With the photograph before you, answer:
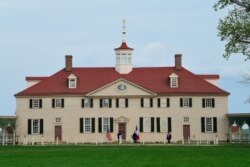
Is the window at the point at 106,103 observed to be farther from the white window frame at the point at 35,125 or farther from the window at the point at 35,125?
the white window frame at the point at 35,125

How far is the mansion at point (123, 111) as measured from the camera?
63.0 metres

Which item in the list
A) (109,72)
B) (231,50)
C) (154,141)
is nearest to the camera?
(231,50)

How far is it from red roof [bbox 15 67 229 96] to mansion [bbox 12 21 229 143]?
0.32ft

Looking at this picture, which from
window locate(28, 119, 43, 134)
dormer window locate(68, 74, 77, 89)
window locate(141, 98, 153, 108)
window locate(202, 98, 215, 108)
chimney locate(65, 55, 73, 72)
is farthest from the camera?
chimney locate(65, 55, 73, 72)

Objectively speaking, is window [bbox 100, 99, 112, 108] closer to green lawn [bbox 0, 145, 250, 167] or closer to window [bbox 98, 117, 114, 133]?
window [bbox 98, 117, 114, 133]

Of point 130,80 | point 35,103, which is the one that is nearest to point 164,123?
point 130,80

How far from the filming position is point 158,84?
213 ft

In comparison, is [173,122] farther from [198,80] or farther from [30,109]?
[30,109]

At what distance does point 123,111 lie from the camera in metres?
63.5

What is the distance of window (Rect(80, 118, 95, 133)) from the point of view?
63312 mm

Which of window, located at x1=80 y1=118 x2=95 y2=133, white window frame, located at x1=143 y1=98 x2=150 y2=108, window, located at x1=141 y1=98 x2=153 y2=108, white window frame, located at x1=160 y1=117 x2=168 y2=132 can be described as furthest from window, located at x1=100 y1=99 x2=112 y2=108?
white window frame, located at x1=160 y1=117 x2=168 y2=132

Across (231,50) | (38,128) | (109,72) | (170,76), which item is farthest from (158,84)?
(231,50)

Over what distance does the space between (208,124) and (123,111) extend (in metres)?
8.20

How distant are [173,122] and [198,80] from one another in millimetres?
5122
